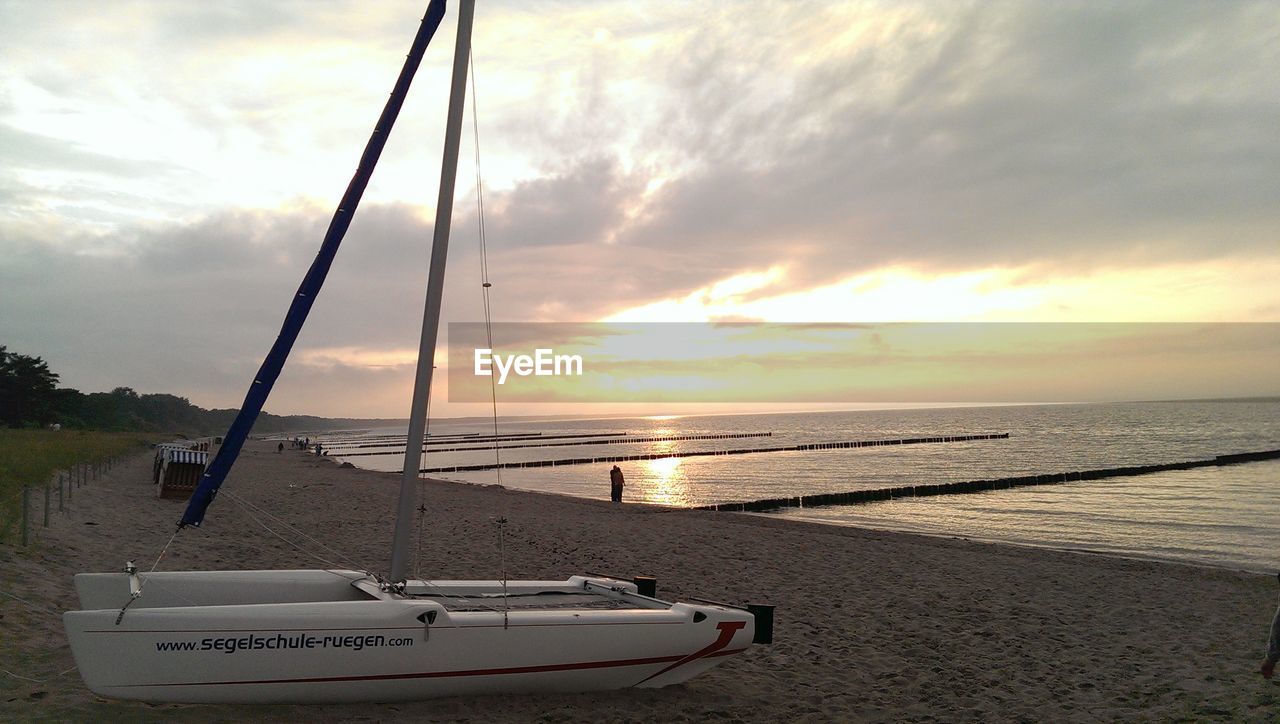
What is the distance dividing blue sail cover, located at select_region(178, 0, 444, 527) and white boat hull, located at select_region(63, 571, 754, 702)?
98 cm

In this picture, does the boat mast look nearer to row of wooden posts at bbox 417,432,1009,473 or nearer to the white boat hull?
the white boat hull

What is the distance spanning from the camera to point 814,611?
1134 centimetres

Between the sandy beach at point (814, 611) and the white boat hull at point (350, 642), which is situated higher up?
the white boat hull at point (350, 642)

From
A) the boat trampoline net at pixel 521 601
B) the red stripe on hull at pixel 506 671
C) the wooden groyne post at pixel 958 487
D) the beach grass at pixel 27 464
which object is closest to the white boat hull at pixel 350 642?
the red stripe on hull at pixel 506 671

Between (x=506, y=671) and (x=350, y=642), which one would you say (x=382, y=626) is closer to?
(x=350, y=642)

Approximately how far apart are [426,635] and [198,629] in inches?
71.1

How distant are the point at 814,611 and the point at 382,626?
7150mm

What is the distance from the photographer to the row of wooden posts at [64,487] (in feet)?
37.8

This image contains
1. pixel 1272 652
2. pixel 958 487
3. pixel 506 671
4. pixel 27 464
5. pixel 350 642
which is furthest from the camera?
pixel 958 487

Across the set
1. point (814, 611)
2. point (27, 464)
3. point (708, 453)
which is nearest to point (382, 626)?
point (814, 611)

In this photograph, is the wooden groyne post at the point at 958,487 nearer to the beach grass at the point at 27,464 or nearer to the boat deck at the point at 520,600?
the beach grass at the point at 27,464

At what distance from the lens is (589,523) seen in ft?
69.3

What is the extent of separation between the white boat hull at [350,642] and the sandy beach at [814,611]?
0.62ft

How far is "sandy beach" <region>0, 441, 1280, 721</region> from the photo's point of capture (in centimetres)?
713
